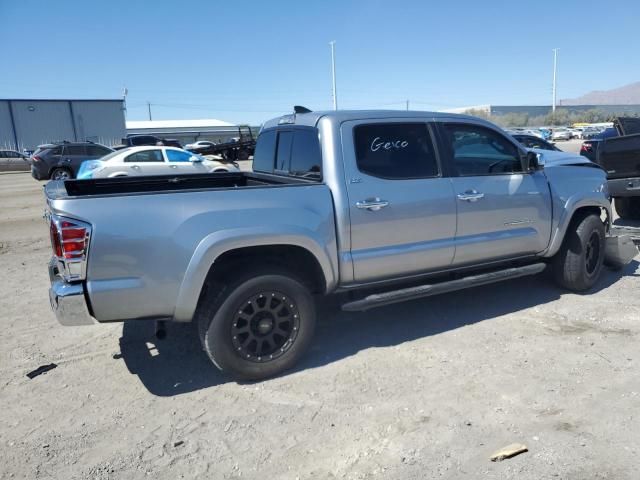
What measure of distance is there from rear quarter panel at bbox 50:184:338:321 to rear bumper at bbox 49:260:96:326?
59 millimetres

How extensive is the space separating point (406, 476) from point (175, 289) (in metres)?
1.86

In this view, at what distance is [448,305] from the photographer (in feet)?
17.3

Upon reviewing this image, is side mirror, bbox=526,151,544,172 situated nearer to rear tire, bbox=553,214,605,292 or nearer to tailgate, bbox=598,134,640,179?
rear tire, bbox=553,214,605,292

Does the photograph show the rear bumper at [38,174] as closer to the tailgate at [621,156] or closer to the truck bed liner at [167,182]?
the truck bed liner at [167,182]

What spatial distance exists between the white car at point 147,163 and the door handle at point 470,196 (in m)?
12.6

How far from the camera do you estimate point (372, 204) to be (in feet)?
13.0

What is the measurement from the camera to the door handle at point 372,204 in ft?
12.8

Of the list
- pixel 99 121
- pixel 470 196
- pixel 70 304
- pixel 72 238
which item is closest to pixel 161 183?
pixel 72 238

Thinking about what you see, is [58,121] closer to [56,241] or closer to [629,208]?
[629,208]

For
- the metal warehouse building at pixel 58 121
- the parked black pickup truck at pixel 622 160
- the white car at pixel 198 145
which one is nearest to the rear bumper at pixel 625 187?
the parked black pickup truck at pixel 622 160

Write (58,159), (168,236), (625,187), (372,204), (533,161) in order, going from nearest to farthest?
(168,236) < (372,204) < (533,161) < (625,187) < (58,159)

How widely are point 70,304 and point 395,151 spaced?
2.75 m

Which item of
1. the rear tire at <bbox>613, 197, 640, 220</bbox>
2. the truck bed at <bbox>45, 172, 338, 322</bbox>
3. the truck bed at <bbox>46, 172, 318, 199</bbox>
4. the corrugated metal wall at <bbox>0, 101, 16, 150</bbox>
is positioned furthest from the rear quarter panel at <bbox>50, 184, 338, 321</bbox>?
the corrugated metal wall at <bbox>0, 101, 16, 150</bbox>

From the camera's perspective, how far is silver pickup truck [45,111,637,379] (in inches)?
127
